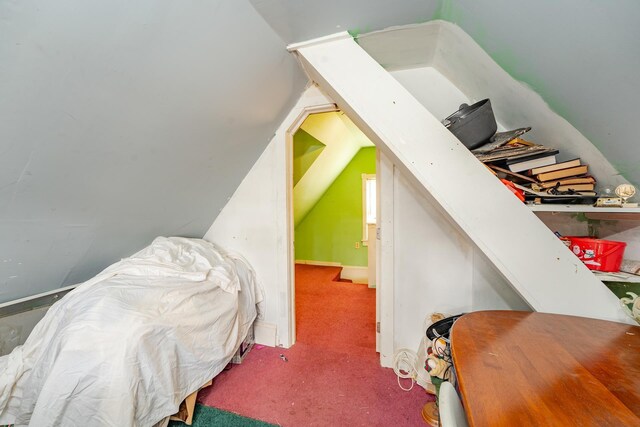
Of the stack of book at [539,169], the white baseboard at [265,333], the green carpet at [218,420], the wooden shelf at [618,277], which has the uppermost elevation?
the stack of book at [539,169]

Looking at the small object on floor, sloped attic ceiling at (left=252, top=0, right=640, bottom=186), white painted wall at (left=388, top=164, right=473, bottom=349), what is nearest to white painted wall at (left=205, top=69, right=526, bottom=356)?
white painted wall at (left=388, top=164, right=473, bottom=349)

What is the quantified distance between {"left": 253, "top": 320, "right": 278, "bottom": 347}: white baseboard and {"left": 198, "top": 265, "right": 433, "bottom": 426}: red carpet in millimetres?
60

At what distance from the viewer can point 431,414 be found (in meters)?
1.37

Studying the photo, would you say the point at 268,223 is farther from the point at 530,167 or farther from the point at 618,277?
the point at 618,277

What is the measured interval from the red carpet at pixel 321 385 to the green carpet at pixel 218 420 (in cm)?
4

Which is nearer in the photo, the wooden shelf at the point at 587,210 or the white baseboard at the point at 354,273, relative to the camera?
the wooden shelf at the point at 587,210

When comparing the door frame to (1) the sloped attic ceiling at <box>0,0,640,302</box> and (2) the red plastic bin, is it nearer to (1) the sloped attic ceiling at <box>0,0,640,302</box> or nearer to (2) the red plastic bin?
(1) the sloped attic ceiling at <box>0,0,640,302</box>

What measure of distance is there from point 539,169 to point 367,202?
9.62 ft

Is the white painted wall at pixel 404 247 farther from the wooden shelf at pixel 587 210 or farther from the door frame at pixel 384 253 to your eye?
the wooden shelf at pixel 587 210

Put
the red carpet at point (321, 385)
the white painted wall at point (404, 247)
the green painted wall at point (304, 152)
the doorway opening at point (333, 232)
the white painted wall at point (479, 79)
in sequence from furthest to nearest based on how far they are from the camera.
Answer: the green painted wall at point (304, 152), the doorway opening at point (333, 232), the white painted wall at point (404, 247), the red carpet at point (321, 385), the white painted wall at point (479, 79)

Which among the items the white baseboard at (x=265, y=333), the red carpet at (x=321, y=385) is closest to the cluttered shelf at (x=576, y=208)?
the red carpet at (x=321, y=385)

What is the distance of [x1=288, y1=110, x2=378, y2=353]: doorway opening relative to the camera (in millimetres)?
2404

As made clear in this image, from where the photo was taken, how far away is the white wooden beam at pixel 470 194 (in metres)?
1.00

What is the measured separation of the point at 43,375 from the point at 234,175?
4.75 ft
